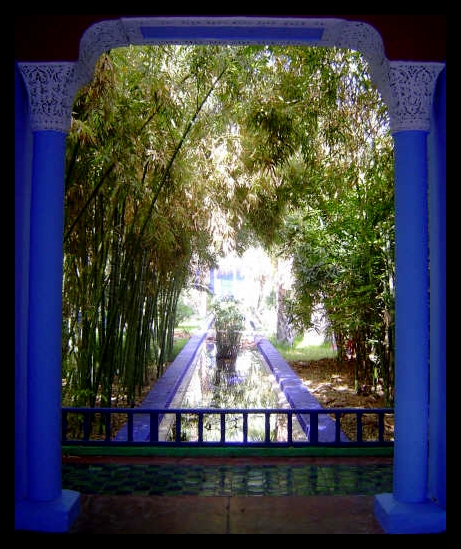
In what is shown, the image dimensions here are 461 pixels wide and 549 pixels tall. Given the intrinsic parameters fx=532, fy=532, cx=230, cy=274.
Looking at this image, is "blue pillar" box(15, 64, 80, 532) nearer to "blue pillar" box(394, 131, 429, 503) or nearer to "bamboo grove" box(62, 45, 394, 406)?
"bamboo grove" box(62, 45, 394, 406)

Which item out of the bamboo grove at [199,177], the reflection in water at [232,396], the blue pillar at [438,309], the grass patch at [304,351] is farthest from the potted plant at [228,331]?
the blue pillar at [438,309]

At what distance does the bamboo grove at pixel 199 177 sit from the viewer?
409cm

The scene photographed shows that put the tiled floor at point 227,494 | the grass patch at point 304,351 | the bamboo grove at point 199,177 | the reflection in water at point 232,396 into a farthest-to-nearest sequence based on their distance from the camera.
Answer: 1. the grass patch at point 304,351
2. the reflection in water at point 232,396
3. the bamboo grove at point 199,177
4. the tiled floor at point 227,494

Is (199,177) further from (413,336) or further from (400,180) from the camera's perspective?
(413,336)

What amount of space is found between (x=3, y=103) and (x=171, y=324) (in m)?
7.13

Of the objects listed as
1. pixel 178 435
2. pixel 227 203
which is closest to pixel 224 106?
pixel 227 203

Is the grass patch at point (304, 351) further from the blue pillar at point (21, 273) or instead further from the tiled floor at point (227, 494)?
the blue pillar at point (21, 273)

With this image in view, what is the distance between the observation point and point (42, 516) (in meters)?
2.43

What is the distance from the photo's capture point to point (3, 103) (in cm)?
219

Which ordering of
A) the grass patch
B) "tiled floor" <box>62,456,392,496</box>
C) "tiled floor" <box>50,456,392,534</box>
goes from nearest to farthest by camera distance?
"tiled floor" <box>50,456,392,534</box> < "tiled floor" <box>62,456,392,496</box> < the grass patch

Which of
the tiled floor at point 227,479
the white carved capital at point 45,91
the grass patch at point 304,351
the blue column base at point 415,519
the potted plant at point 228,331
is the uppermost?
the white carved capital at point 45,91

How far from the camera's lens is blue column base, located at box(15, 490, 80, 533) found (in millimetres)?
2426

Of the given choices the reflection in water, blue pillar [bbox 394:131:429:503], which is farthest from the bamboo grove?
blue pillar [bbox 394:131:429:503]

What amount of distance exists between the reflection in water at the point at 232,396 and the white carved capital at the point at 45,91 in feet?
11.2
